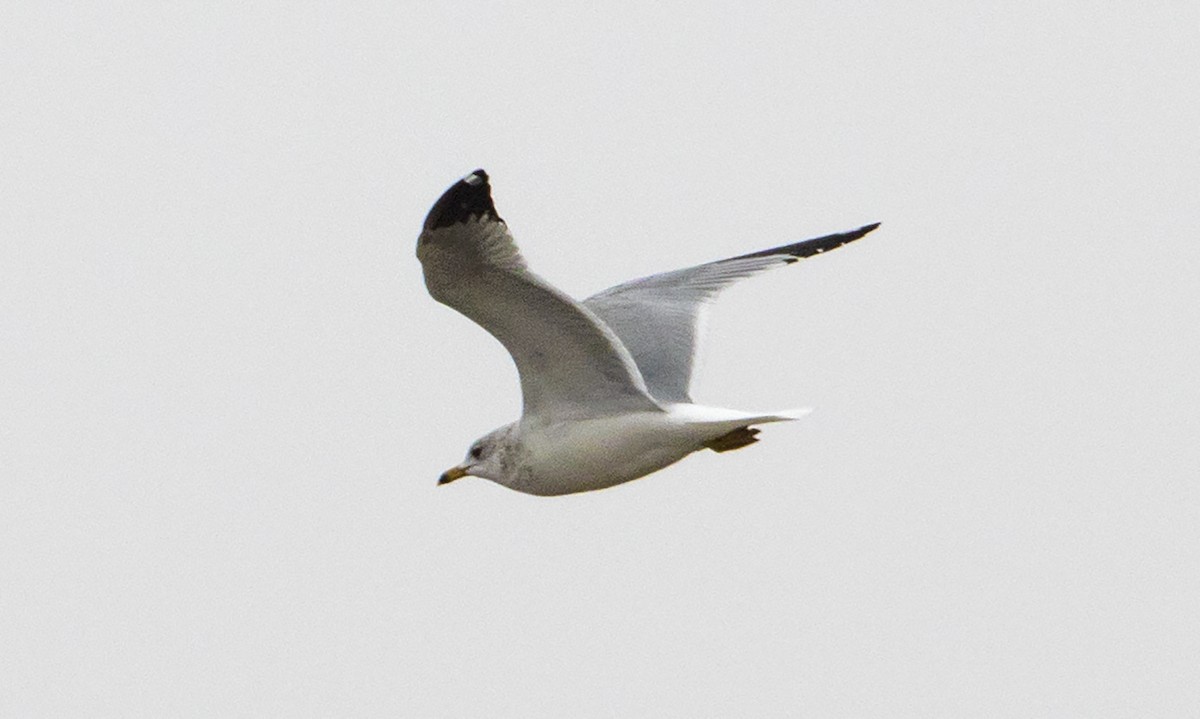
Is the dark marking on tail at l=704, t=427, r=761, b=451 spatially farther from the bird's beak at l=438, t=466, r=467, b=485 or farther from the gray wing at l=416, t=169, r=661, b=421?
the bird's beak at l=438, t=466, r=467, b=485

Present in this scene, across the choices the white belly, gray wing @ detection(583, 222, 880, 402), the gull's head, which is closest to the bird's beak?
the gull's head

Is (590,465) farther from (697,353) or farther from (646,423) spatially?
(697,353)

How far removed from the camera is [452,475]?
951 cm

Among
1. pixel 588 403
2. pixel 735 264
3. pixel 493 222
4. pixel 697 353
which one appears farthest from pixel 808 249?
pixel 493 222

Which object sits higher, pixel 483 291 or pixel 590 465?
pixel 483 291

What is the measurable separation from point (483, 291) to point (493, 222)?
39 cm

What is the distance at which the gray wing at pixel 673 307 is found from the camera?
9508mm

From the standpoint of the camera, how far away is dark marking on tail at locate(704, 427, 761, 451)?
9.10 metres

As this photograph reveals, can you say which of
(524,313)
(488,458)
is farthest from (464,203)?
(488,458)

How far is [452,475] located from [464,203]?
200 cm

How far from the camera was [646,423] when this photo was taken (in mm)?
8719

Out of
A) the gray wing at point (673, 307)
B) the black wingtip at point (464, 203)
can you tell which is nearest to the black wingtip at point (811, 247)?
the gray wing at point (673, 307)

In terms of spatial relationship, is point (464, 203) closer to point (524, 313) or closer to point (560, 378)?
point (524, 313)

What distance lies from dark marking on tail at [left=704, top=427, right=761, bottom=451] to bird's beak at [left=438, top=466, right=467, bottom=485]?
3.76 feet
